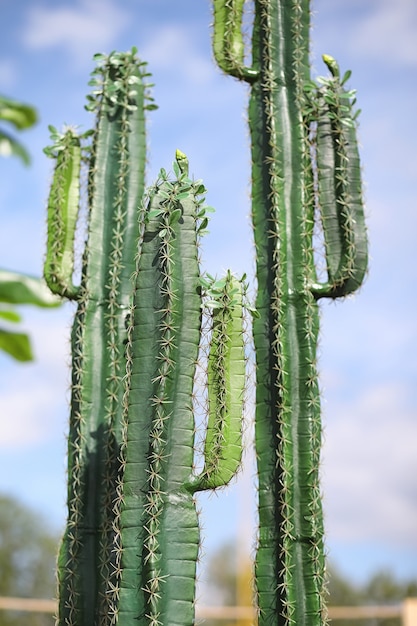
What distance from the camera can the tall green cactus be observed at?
12.4ft

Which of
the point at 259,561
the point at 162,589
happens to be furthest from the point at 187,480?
the point at 259,561

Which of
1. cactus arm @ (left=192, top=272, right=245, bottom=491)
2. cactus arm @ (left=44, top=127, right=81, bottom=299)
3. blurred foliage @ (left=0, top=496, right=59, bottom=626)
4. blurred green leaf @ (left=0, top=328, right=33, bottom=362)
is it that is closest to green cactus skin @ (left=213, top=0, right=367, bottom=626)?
cactus arm @ (left=192, top=272, right=245, bottom=491)

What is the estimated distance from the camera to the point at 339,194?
16.5 feet

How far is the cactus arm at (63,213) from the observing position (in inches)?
199

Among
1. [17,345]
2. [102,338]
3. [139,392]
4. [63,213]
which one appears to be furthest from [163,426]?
[17,345]

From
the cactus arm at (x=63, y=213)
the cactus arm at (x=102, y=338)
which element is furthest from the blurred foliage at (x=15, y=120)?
the cactus arm at (x=63, y=213)

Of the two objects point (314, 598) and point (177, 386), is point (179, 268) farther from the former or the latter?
point (314, 598)

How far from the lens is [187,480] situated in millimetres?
3842

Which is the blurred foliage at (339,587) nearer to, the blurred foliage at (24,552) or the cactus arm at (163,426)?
the blurred foliage at (24,552)

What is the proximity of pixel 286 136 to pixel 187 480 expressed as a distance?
2142mm

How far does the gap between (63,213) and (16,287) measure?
3.87 m

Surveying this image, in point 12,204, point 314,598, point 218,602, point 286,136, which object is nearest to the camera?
point 314,598

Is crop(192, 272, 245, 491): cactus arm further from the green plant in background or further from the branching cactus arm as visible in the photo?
the green plant in background

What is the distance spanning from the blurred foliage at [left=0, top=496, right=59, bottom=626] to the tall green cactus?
53.4ft
